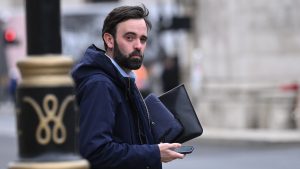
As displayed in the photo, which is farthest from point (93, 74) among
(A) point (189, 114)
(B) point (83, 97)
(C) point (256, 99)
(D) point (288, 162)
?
(C) point (256, 99)

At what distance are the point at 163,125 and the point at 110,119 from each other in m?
0.48

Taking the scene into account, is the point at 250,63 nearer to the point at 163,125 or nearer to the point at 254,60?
the point at 254,60

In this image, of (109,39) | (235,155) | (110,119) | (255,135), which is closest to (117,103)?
(110,119)

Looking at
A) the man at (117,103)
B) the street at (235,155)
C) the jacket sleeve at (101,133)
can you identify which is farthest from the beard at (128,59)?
the street at (235,155)

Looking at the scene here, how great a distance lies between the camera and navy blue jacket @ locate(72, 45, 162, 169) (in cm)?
430

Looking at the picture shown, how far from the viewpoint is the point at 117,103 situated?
439 centimetres

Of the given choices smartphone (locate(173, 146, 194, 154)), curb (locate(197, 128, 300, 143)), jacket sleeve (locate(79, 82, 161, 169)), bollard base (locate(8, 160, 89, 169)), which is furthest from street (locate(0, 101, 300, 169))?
bollard base (locate(8, 160, 89, 169))

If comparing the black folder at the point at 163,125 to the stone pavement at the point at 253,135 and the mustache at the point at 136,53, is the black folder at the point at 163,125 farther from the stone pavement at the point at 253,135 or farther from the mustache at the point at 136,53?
the stone pavement at the point at 253,135

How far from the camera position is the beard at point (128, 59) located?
4496mm

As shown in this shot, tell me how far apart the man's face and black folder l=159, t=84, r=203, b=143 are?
16.9 inches

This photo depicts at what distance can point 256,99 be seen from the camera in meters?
19.8

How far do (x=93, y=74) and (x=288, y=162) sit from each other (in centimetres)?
1098

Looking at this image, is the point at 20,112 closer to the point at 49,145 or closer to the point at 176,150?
the point at 49,145

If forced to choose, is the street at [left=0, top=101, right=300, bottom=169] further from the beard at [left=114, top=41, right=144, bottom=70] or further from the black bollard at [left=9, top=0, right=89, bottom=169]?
the black bollard at [left=9, top=0, right=89, bottom=169]
